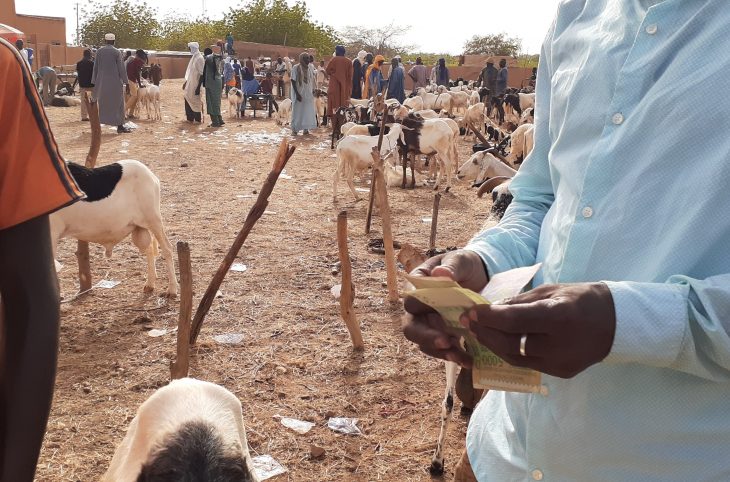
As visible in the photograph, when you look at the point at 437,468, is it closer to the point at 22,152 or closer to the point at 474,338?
the point at 474,338

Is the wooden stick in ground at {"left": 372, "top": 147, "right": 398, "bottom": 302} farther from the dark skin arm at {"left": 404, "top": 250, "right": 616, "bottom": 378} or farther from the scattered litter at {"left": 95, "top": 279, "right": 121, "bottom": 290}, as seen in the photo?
the dark skin arm at {"left": 404, "top": 250, "right": 616, "bottom": 378}

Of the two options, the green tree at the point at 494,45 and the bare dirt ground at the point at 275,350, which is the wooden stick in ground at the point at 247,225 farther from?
the green tree at the point at 494,45

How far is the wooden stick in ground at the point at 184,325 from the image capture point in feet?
12.5

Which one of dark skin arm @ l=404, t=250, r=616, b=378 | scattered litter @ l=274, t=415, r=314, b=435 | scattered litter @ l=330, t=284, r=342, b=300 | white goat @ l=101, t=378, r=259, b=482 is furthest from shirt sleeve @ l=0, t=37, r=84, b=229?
scattered litter @ l=330, t=284, r=342, b=300

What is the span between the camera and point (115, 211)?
5.75 metres

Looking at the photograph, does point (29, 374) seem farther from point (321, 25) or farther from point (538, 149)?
point (321, 25)

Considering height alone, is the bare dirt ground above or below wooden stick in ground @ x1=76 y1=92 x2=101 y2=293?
below

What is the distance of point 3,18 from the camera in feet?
115

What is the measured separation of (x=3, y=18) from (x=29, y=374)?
40.2 metres

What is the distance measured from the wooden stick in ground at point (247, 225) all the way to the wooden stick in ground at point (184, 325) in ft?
2.77

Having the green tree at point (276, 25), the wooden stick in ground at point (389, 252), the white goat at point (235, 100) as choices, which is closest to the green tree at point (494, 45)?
the green tree at point (276, 25)

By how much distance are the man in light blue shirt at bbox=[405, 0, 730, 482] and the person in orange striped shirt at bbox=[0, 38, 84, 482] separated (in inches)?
26.4

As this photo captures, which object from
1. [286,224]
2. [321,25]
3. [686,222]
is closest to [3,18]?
[321,25]

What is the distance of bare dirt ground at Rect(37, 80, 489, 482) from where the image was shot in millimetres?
3986
